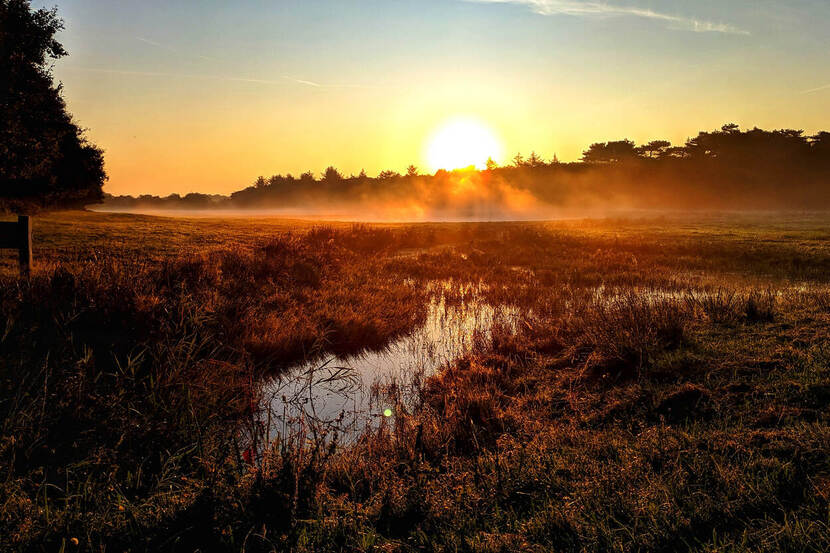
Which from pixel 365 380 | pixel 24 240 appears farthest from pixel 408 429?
pixel 24 240

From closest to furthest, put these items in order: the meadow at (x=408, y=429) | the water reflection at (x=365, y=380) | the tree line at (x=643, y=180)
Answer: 1. the meadow at (x=408, y=429)
2. the water reflection at (x=365, y=380)
3. the tree line at (x=643, y=180)

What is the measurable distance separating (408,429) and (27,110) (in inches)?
983

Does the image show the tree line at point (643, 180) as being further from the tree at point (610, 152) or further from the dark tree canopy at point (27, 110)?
the dark tree canopy at point (27, 110)

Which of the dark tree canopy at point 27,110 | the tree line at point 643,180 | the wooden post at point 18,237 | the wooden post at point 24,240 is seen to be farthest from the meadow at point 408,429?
the tree line at point 643,180

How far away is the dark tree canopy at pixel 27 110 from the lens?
20062 millimetres

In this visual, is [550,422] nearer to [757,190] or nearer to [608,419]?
[608,419]

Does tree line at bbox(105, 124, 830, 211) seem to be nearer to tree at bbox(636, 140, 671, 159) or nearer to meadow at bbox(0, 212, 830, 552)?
tree at bbox(636, 140, 671, 159)

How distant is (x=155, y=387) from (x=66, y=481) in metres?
1.42

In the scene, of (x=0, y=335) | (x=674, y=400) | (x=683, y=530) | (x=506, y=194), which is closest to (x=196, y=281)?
(x=0, y=335)

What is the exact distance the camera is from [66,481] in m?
4.35

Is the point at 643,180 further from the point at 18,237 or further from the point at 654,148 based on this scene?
the point at 18,237

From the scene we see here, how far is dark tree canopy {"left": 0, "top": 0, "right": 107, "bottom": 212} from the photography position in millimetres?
20062

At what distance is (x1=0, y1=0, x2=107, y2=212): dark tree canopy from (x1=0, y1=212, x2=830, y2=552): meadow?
1464 cm

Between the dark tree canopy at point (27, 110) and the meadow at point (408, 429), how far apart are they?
1464 centimetres
